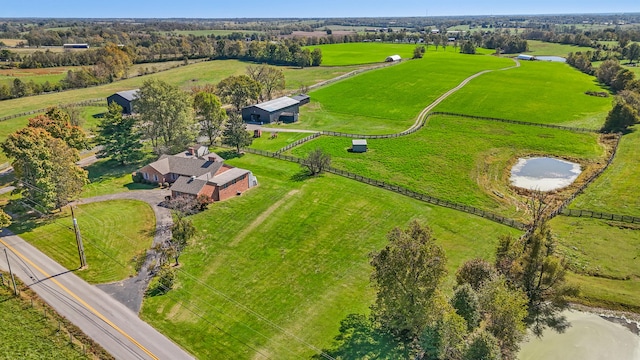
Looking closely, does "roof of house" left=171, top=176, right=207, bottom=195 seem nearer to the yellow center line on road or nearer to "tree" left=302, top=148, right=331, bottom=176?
"tree" left=302, top=148, right=331, bottom=176

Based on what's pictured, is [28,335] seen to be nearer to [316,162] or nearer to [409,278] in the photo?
[409,278]

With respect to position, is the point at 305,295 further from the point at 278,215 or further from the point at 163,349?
the point at 278,215

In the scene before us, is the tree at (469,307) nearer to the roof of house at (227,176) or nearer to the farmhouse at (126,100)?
the roof of house at (227,176)

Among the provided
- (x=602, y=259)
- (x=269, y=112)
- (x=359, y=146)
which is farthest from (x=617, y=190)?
(x=269, y=112)

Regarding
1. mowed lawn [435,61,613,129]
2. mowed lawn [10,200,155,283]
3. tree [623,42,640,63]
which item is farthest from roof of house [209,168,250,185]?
tree [623,42,640,63]

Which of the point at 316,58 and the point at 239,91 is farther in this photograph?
the point at 316,58
